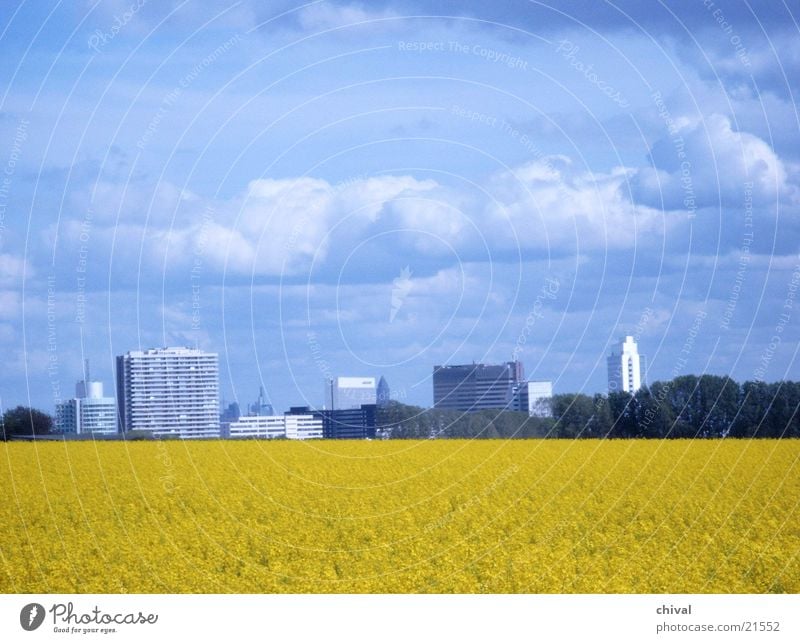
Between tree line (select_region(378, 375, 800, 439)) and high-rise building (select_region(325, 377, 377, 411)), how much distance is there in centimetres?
232

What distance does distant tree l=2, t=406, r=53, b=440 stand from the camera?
17.5m

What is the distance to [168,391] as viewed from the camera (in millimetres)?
15148

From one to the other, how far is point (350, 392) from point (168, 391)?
223 cm

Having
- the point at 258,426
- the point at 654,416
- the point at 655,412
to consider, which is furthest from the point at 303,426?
the point at 654,416

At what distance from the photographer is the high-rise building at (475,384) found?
49.3 feet

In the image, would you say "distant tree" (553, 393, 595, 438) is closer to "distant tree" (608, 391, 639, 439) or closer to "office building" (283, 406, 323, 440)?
"distant tree" (608, 391, 639, 439)

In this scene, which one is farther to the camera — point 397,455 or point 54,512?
point 397,455

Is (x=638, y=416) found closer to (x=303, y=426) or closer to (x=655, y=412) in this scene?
(x=655, y=412)
